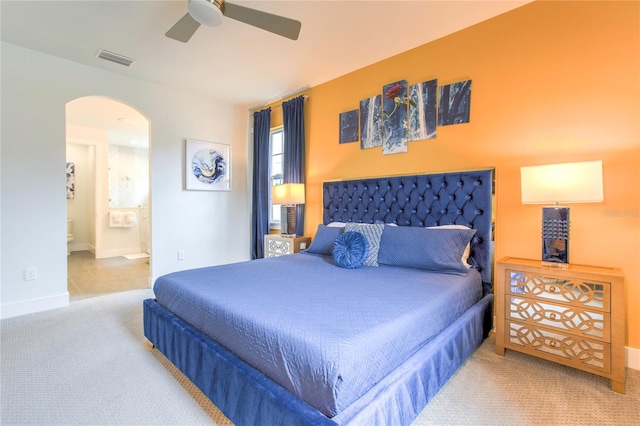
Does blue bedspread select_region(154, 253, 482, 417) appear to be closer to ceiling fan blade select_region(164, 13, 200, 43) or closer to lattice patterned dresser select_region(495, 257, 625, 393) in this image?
lattice patterned dresser select_region(495, 257, 625, 393)

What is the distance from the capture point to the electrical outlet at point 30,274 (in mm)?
2980

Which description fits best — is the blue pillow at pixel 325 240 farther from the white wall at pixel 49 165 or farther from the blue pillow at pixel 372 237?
the white wall at pixel 49 165

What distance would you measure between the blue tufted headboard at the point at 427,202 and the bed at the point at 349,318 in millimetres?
11

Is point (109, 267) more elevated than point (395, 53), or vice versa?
point (395, 53)

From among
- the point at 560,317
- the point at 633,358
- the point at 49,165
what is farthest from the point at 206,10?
the point at 633,358

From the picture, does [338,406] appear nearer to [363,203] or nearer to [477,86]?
[363,203]

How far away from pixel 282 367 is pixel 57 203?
11.3ft

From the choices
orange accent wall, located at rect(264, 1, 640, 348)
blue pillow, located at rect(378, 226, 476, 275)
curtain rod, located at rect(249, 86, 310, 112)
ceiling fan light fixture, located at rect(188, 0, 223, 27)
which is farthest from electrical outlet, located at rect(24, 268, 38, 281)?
orange accent wall, located at rect(264, 1, 640, 348)

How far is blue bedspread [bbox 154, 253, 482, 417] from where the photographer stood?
3.64 feet

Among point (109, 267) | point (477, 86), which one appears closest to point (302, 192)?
point (477, 86)

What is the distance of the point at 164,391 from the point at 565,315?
254cm

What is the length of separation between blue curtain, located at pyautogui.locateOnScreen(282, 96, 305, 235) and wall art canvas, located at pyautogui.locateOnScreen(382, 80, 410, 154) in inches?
49.3

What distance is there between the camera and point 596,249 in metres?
2.04

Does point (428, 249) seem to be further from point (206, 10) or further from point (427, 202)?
point (206, 10)
